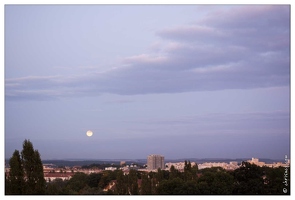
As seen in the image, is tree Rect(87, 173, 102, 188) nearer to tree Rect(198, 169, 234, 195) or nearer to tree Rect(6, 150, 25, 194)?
tree Rect(6, 150, 25, 194)

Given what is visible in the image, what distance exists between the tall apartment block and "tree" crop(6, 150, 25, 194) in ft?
15.9

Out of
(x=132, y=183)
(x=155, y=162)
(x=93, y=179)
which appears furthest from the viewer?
(x=155, y=162)

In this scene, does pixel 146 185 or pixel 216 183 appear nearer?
pixel 216 183

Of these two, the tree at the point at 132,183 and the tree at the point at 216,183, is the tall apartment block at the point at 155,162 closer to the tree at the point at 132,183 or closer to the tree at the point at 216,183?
the tree at the point at 132,183

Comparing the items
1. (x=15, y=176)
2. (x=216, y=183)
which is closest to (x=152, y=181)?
(x=216, y=183)

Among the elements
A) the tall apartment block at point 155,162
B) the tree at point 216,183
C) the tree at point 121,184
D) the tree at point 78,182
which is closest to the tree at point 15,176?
the tree at point 78,182

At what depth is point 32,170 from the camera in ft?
35.8

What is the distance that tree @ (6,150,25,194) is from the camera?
34.1 feet

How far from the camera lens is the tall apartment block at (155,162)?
14.5 metres

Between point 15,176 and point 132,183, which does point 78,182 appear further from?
point 15,176

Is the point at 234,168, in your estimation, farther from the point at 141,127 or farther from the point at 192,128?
the point at 141,127

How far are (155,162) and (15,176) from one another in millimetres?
5348
